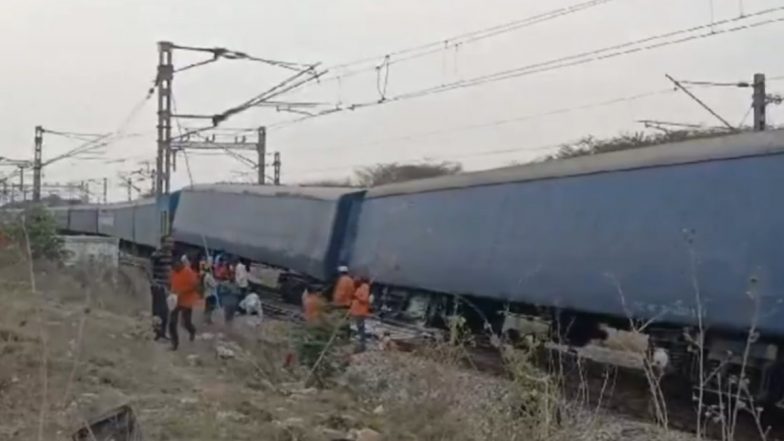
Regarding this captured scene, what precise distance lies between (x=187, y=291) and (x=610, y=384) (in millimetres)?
6555

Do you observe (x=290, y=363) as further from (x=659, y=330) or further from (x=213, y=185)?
(x=213, y=185)

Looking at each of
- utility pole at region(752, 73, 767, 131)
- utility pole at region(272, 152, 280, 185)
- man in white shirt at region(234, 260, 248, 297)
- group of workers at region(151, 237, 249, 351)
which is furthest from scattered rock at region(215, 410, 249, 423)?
utility pole at region(272, 152, 280, 185)

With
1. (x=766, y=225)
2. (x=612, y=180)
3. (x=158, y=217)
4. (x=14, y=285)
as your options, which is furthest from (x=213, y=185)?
(x=766, y=225)

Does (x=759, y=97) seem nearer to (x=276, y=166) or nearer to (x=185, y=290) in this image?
(x=185, y=290)

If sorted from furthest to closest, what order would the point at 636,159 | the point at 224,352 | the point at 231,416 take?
the point at 224,352
the point at 636,159
the point at 231,416

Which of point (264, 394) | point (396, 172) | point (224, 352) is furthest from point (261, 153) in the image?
point (264, 394)

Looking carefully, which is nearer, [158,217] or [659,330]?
[659,330]

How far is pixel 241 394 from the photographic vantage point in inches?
387

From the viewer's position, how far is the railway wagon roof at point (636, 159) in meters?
10.6

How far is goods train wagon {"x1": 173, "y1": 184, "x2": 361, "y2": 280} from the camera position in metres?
21.2

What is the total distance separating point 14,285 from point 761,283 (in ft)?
35.5

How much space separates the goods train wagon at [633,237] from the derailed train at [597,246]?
18mm

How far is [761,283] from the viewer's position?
33.3 feet

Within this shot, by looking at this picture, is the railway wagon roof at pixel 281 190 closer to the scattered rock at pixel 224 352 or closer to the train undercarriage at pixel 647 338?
the train undercarriage at pixel 647 338
